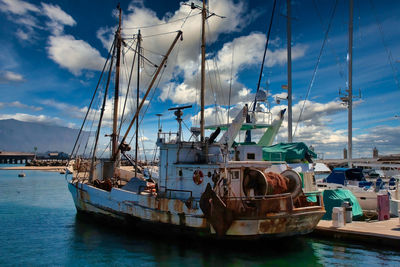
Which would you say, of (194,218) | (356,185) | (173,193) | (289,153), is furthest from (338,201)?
(356,185)

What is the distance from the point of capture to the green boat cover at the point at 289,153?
2186 cm

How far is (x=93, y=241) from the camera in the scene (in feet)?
48.9

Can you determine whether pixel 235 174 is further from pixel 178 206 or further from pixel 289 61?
pixel 289 61

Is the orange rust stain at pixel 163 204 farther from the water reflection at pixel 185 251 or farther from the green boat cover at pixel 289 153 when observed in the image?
the green boat cover at pixel 289 153

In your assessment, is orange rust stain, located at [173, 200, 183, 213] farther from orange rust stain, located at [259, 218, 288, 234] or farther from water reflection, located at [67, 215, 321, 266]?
orange rust stain, located at [259, 218, 288, 234]

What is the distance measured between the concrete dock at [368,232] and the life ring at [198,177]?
672cm

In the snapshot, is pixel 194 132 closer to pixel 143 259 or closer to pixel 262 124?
pixel 143 259

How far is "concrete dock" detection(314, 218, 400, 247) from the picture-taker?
13.0m

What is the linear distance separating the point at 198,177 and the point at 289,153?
10.4 meters

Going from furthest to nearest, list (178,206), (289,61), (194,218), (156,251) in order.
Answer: (289,61)
(178,206)
(194,218)
(156,251)

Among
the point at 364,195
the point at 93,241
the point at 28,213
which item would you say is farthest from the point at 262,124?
the point at 28,213

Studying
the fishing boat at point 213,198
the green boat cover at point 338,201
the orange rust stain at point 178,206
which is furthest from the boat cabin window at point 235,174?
the green boat cover at point 338,201

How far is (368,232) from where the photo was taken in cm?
1362

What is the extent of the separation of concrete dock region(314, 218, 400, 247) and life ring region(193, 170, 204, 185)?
265 inches
